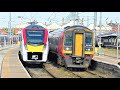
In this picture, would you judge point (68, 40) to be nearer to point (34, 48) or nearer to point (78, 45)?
point (78, 45)

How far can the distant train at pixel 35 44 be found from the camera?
21.0 m

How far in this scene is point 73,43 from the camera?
1989 centimetres

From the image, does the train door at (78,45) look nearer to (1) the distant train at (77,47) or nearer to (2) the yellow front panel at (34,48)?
(1) the distant train at (77,47)

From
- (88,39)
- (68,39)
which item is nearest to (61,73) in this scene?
(68,39)

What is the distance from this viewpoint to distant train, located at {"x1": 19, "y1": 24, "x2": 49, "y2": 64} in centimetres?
2100

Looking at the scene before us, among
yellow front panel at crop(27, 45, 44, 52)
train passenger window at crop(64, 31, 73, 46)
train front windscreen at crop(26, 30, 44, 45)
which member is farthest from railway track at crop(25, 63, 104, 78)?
train front windscreen at crop(26, 30, 44, 45)

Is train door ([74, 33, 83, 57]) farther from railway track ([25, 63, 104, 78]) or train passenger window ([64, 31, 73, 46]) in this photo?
railway track ([25, 63, 104, 78])

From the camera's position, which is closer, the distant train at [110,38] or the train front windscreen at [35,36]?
the train front windscreen at [35,36]

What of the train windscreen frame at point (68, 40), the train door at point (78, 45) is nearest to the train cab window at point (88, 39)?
the train door at point (78, 45)

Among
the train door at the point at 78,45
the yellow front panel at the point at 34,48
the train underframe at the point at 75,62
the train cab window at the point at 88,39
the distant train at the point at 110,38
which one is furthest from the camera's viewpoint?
the distant train at the point at 110,38

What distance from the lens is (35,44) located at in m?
21.1
